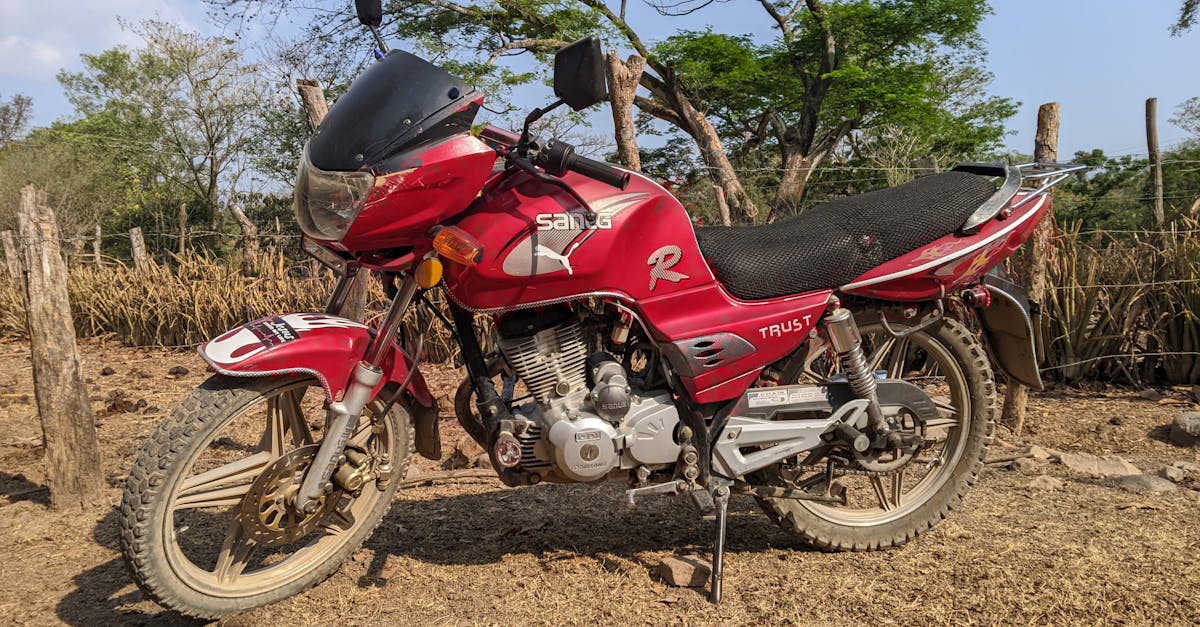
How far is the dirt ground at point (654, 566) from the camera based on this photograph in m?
2.56

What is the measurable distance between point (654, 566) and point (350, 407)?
1152 mm

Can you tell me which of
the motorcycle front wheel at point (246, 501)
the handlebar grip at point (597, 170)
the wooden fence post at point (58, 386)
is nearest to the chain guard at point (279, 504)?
the motorcycle front wheel at point (246, 501)

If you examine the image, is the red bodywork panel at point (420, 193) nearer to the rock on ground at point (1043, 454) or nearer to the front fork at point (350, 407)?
the front fork at point (350, 407)

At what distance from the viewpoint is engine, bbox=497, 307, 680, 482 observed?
2598 millimetres

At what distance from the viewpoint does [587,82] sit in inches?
85.3

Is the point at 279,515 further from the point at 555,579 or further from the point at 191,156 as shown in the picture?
the point at 191,156

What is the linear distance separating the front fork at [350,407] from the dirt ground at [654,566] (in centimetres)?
41

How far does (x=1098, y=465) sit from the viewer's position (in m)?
3.97

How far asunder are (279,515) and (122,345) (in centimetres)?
792

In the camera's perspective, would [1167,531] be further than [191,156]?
No

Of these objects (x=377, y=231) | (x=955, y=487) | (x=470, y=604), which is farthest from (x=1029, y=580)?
(x=377, y=231)

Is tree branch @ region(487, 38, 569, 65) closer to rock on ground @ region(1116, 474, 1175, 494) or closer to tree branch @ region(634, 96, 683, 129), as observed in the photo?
tree branch @ region(634, 96, 683, 129)

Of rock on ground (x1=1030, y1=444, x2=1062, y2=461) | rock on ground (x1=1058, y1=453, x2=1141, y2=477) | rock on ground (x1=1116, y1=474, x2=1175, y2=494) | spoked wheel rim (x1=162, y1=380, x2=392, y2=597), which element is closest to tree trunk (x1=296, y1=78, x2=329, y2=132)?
spoked wheel rim (x1=162, y1=380, x2=392, y2=597)

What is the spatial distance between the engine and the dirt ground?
0.44m
